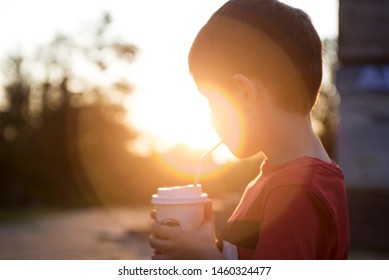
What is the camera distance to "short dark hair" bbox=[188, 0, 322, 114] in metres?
1.33

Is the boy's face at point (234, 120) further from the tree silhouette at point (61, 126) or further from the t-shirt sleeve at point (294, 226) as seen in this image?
the tree silhouette at point (61, 126)

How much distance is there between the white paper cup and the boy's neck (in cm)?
26

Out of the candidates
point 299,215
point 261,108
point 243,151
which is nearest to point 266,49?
point 261,108

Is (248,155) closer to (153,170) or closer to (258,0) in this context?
(258,0)

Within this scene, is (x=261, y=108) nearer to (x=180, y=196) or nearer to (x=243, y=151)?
(x=243, y=151)

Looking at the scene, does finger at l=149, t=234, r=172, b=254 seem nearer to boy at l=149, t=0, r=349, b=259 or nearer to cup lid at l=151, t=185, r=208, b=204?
boy at l=149, t=0, r=349, b=259

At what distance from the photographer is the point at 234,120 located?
1.37 metres

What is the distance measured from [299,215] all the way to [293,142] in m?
0.20

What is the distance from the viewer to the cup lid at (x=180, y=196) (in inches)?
58.7

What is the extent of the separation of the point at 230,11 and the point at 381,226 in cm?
592

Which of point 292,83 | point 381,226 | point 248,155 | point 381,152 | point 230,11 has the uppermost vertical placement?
point 230,11

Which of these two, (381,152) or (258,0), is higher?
(258,0)

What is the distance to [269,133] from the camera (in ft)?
4.36
